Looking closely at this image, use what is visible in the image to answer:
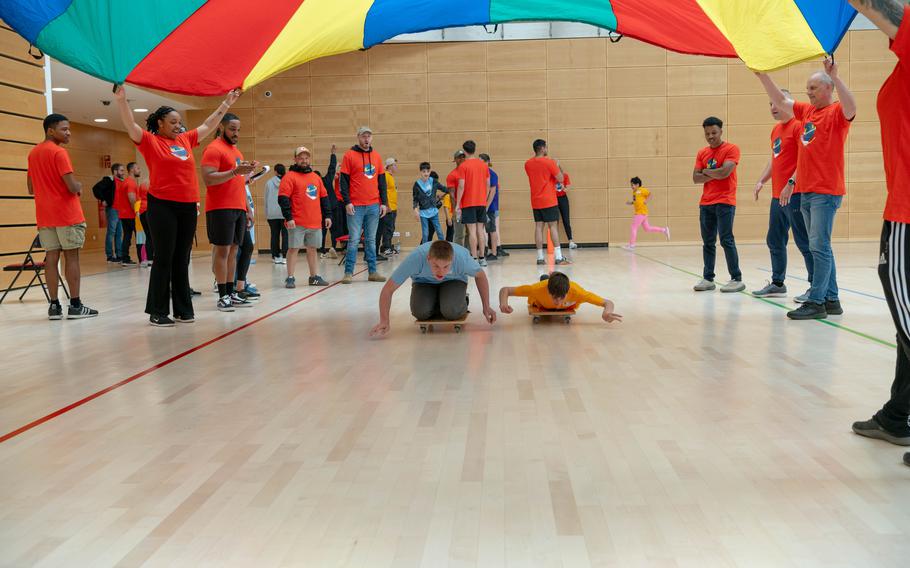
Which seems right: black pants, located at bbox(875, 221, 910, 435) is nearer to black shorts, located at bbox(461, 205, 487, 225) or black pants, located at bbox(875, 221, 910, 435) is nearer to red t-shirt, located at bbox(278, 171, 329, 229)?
red t-shirt, located at bbox(278, 171, 329, 229)

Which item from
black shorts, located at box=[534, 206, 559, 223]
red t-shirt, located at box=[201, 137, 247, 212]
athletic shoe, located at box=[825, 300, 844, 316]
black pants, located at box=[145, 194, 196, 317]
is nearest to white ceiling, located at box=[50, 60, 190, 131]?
red t-shirt, located at box=[201, 137, 247, 212]

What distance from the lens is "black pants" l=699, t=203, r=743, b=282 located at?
7.84 metres

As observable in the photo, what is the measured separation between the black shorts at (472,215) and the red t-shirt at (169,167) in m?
5.23

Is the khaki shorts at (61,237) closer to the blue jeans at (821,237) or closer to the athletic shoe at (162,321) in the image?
the athletic shoe at (162,321)

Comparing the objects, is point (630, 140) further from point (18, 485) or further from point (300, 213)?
point (18, 485)

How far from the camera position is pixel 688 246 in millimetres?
15945

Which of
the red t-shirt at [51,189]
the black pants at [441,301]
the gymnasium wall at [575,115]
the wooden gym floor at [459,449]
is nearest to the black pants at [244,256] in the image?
the red t-shirt at [51,189]

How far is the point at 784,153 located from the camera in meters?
6.74

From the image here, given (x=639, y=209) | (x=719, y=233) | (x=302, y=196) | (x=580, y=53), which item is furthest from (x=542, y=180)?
(x=580, y=53)

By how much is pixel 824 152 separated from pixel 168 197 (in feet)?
15.2

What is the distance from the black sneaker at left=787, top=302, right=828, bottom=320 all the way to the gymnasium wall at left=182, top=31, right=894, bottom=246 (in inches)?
424

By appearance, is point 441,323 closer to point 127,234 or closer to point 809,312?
point 809,312

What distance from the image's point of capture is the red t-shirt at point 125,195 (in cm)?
1399

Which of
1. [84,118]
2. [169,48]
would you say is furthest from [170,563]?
[84,118]
